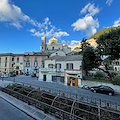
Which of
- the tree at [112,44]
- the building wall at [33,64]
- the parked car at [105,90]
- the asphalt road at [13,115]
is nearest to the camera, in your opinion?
the asphalt road at [13,115]

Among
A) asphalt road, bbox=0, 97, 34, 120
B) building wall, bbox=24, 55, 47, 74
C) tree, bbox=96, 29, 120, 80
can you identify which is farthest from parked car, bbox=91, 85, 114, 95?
building wall, bbox=24, 55, 47, 74

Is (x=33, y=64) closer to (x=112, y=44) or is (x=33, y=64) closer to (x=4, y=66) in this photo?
(x=4, y=66)

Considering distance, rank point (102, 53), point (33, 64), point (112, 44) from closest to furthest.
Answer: point (112, 44), point (102, 53), point (33, 64)

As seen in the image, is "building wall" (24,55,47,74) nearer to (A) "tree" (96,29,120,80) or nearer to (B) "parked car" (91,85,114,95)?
(A) "tree" (96,29,120,80)

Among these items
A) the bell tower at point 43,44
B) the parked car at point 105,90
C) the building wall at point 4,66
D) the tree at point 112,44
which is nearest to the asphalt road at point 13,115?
the parked car at point 105,90

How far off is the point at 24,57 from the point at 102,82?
3557cm

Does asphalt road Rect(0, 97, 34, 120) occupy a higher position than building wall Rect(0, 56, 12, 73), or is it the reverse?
building wall Rect(0, 56, 12, 73)

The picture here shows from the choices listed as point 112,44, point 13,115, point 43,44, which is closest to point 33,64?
point 13,115

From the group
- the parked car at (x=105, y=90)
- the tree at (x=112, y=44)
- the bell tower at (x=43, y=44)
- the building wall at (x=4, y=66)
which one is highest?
the bell tower at (x=43, y=44)

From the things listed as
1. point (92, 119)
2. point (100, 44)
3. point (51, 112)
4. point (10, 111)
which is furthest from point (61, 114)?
point (100, 44)

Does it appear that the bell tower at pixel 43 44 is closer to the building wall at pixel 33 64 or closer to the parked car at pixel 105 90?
the building wall at pixel 33 64

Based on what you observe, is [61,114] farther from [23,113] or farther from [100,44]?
[100,44]

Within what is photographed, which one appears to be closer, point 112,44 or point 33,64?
point 112,44

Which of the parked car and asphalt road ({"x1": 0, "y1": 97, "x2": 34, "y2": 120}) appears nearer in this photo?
asphalt road ({"x1": 0, "y1": 97, "x2": 34, "y2": 120})
